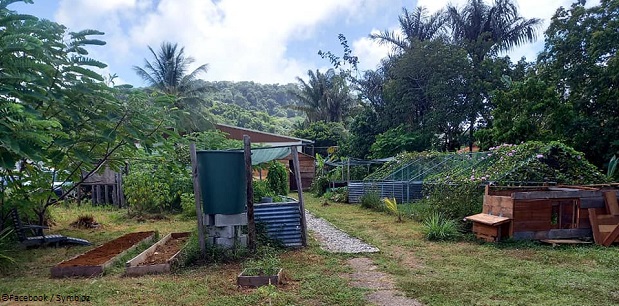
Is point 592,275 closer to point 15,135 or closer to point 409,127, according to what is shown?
point 15,135

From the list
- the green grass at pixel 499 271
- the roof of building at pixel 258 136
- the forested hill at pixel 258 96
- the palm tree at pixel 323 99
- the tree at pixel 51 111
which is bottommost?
the green grass at pixel 499 271

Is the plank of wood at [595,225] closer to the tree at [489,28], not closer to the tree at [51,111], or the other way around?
the tree at [51,111]

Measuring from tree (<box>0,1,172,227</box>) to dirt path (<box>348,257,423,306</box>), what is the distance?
4165 mm

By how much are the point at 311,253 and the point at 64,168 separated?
5.20m

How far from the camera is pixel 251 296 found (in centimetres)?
463

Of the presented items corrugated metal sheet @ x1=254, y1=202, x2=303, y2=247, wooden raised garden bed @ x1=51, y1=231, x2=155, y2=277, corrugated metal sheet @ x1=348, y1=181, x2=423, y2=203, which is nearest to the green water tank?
corrugated metal sheet @ x1=254, y1=202, x2=303, y2=247

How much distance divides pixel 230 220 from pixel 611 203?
688cm

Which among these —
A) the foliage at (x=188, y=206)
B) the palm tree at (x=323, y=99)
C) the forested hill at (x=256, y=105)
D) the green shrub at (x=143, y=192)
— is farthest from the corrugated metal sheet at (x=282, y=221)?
the forested hill at (x=256, y=105)

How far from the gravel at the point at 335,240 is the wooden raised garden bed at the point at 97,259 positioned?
343cm

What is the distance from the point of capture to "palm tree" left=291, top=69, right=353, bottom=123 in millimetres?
Answer: 38469

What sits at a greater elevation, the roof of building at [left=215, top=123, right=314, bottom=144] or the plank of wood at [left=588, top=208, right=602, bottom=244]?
the roof of building at [left=215, top=123, right=314, bottom=144]

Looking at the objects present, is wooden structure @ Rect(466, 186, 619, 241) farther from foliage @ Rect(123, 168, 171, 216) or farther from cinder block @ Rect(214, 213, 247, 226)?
foliage @ Rect(123, 168, 171, 216)

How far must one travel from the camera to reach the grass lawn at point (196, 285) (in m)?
4.62

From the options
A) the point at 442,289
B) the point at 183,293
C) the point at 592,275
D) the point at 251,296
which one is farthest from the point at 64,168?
the point at 592,275
